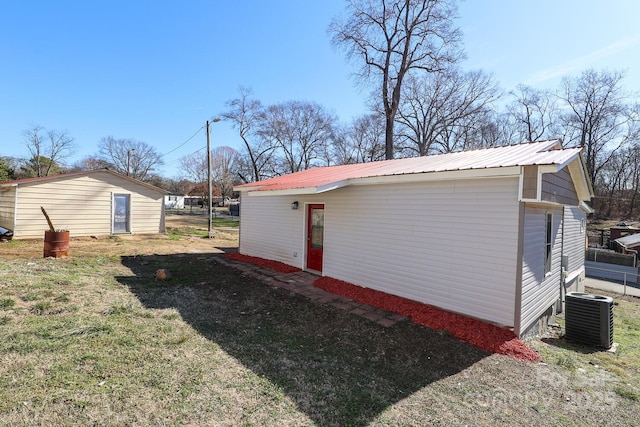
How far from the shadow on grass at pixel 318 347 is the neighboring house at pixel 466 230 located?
1018 mm

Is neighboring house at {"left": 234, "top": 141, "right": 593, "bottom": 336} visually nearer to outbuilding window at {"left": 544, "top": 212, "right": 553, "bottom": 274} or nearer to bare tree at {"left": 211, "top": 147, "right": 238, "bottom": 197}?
outbuilding window at {"left": 544, "top": 212, "right": 553, "bottom": 274}

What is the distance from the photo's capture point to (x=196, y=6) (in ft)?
34.5

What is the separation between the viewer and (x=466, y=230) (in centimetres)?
474

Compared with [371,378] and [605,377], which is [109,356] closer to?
[371,378]

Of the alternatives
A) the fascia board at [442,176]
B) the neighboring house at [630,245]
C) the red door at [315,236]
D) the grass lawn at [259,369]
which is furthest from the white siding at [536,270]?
the neighboring house at [630,245]

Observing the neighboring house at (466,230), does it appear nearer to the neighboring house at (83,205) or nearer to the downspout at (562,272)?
the downspout at (562,272)

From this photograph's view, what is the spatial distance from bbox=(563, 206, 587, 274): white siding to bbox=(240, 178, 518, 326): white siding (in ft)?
12.0

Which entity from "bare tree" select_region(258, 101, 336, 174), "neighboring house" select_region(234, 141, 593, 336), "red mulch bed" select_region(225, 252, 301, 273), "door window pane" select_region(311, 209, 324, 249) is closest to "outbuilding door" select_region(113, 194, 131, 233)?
"red mulch bed" select_region(225, 252, 301, 273)

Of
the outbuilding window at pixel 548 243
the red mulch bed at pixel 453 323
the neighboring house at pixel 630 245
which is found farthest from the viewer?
the neighboring house at pixel 630 245

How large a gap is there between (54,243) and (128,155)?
46157 millimetres

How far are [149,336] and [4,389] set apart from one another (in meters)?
1.35

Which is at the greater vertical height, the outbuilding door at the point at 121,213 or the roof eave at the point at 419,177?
the roof eave at the point at 419,177

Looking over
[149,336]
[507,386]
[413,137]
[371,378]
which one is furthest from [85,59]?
[413,137]

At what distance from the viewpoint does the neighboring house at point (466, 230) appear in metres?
4.32
